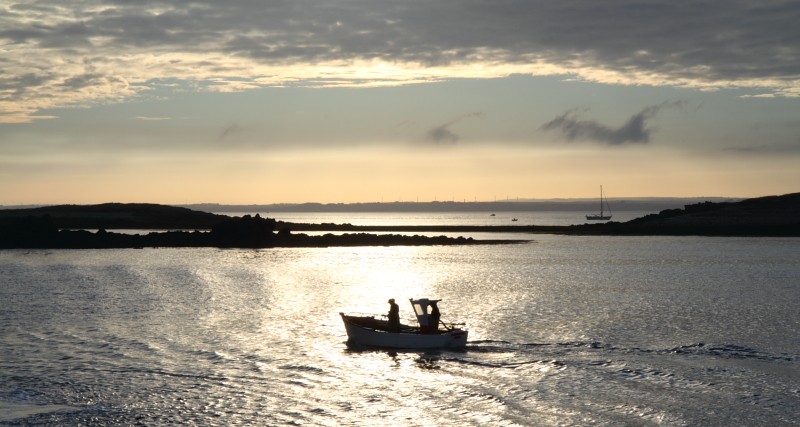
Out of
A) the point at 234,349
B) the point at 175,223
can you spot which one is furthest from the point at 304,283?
the point at 175,223

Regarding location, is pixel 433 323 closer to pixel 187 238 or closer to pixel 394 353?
pixel 394 353

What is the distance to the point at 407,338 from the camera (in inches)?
1471

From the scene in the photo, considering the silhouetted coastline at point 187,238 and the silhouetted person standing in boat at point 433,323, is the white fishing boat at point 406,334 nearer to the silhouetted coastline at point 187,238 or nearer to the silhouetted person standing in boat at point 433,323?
the silhouetted person standing in boat at point 433,323

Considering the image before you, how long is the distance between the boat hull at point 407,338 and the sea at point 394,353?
47cm

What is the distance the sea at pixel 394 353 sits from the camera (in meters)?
25.7

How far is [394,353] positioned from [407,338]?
0.93 meters

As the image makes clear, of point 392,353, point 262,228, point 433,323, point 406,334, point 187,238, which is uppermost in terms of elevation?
point 262,228

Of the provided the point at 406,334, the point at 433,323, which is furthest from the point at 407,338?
the point at 433,323

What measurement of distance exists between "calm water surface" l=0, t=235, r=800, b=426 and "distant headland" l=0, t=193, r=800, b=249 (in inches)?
1702

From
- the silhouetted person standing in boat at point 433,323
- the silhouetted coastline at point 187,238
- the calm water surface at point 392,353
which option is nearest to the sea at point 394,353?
the calm water surface at point 392,353

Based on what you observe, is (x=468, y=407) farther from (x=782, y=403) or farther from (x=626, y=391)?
(x=782, y=403)

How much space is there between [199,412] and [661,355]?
20161 millimetres

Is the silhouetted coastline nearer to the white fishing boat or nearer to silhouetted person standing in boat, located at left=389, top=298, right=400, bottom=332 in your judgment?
the white fishing boat

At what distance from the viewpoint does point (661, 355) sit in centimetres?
3481
